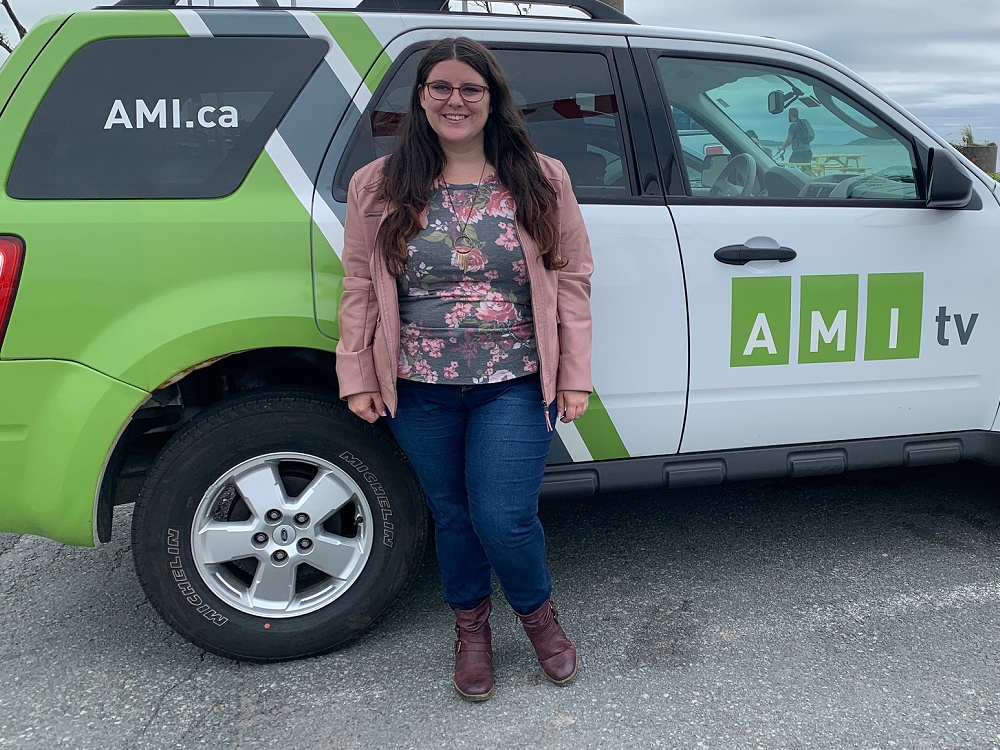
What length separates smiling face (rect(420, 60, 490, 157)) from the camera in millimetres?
2092

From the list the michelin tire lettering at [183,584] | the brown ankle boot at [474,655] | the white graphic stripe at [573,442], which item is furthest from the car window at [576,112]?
the michelin tire lettering at [183,584]

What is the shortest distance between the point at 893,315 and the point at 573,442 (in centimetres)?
110

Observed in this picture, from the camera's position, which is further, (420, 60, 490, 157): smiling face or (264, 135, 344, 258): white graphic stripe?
(264, 135, 344, 258): white graphic stripe

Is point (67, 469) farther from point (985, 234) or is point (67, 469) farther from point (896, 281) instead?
point (985, 234)

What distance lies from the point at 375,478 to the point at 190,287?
735mm

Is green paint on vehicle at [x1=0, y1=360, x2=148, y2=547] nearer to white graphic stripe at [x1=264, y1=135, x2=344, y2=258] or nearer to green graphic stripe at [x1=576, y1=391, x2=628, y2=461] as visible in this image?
white graphic stripe at [x1=264, y1=135, x2=344, y2=258]

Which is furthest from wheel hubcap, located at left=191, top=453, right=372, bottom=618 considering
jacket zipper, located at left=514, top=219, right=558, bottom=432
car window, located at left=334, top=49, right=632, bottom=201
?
car window, located at left=334, top=49, right=632, bottom=201

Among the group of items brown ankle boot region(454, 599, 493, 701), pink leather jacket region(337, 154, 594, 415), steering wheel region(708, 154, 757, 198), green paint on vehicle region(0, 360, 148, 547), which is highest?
steering wheel region(708, 154, 757, 198)

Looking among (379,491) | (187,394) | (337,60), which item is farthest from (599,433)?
(337,60)

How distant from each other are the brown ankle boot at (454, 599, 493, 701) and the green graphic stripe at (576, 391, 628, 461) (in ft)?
1.85

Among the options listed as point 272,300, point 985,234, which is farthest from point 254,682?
point 985,234

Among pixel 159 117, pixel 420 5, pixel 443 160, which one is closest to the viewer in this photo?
pixel 443 160

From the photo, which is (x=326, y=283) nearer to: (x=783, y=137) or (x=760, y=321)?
(x=760, y=321)

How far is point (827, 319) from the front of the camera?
2.80 m
